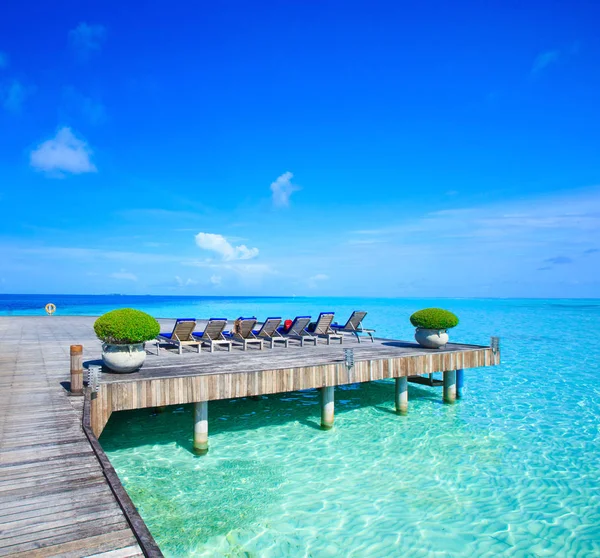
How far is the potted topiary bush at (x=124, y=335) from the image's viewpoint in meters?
7.72

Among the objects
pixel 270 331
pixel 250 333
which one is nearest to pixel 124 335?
pixel 250 333

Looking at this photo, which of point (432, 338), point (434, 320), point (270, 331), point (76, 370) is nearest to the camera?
point (76, 370)

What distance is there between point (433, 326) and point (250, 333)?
5157 mm

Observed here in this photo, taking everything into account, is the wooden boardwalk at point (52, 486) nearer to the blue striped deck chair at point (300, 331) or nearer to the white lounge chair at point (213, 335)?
the white lounge chair at point (213, 335)

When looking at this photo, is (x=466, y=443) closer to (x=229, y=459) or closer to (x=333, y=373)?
(x=333, y=373)

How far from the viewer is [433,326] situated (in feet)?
39.0

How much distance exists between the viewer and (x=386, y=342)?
1424 cm

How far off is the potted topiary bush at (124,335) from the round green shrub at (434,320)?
7.20 metres

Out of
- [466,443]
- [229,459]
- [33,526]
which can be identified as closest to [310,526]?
[229,459]

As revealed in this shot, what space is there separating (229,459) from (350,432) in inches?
121

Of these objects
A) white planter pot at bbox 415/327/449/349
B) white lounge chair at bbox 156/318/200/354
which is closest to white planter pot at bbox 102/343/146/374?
white lounge chair at bbox 156/318/200/354

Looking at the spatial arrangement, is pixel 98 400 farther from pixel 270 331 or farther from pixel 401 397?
pixel 401 397

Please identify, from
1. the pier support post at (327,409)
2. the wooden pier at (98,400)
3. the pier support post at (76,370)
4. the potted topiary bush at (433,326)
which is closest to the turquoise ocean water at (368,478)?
the pier support post at (327,409)

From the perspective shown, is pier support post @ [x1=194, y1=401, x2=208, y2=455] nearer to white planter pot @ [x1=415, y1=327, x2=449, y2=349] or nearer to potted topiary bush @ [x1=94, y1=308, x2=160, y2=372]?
potted topiary bush @ [x1=94, y1=308, x2=160, y2=372]
